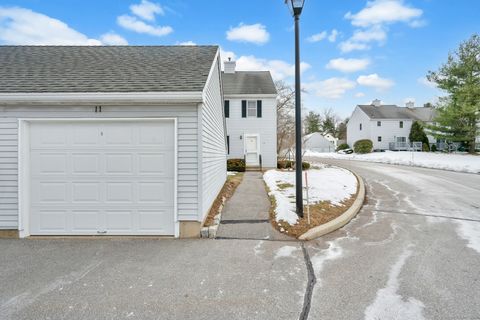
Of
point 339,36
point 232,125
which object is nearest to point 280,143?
point 232,125

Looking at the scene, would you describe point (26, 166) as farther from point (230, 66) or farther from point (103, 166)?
point (230, 66)

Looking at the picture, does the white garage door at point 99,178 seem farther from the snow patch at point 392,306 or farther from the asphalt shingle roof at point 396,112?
the asphalt shingle roof at point 396,112

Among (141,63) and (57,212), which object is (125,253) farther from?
(141,63)

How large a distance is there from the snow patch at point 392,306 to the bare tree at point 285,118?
21252mm

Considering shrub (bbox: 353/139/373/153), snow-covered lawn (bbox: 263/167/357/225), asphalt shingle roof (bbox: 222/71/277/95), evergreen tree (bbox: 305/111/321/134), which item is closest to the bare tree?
asphalt shingle roof (bbox: 222/71/277/95)

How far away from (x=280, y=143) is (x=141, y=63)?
64.1 feet

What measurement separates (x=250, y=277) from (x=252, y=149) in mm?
13705

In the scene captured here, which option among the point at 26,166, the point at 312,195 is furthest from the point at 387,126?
the point at 26,166

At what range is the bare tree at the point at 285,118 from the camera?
24.3 meters

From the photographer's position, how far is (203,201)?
4.83m

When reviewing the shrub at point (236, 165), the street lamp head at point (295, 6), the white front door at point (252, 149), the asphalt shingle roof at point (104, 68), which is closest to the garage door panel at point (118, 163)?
the asphalt shingle roof at point (104, 68)

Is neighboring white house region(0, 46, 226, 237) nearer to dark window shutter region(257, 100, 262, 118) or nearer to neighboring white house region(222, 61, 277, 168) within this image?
neighboring white house region(222, 61, 277, 168)

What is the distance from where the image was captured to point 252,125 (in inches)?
655

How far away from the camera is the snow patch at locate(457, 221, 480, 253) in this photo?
4262mm
